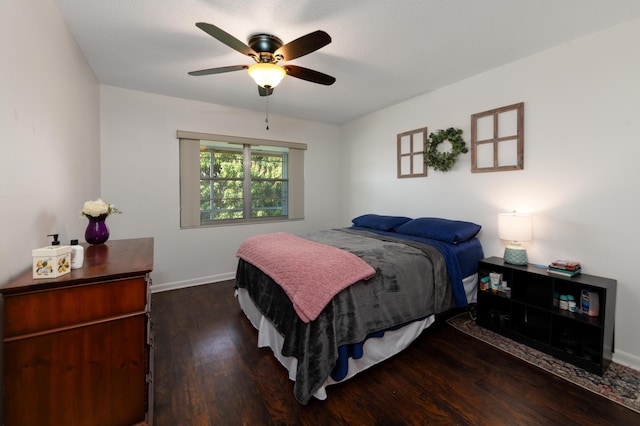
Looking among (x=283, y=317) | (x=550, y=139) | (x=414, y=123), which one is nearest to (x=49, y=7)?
(x=283, y=317)

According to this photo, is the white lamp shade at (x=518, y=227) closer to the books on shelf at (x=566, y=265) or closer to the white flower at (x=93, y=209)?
the books on shelf at (x=566, y=265)

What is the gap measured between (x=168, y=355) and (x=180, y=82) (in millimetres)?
2822

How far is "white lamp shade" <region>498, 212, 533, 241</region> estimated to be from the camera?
2.40 metres

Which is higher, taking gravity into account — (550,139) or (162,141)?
(162,141)

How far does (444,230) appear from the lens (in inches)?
110

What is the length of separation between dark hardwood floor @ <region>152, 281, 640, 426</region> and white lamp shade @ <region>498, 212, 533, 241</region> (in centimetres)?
99

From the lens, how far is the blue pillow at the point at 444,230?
2717 mm

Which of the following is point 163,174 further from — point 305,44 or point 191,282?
point 305,44

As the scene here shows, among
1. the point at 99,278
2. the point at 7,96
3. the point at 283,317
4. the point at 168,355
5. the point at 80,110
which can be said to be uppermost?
the point at 80,110

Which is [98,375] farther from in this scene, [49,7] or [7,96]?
[49,7]

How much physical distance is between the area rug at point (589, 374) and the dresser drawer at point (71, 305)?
8.75ft

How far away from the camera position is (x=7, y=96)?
1.20m

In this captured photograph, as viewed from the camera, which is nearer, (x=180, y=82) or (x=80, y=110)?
(x=80, y=110)

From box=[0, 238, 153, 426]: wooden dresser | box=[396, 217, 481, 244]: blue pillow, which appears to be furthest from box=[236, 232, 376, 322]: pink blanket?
box=[396, 217, 481, 244]: blue pillow
